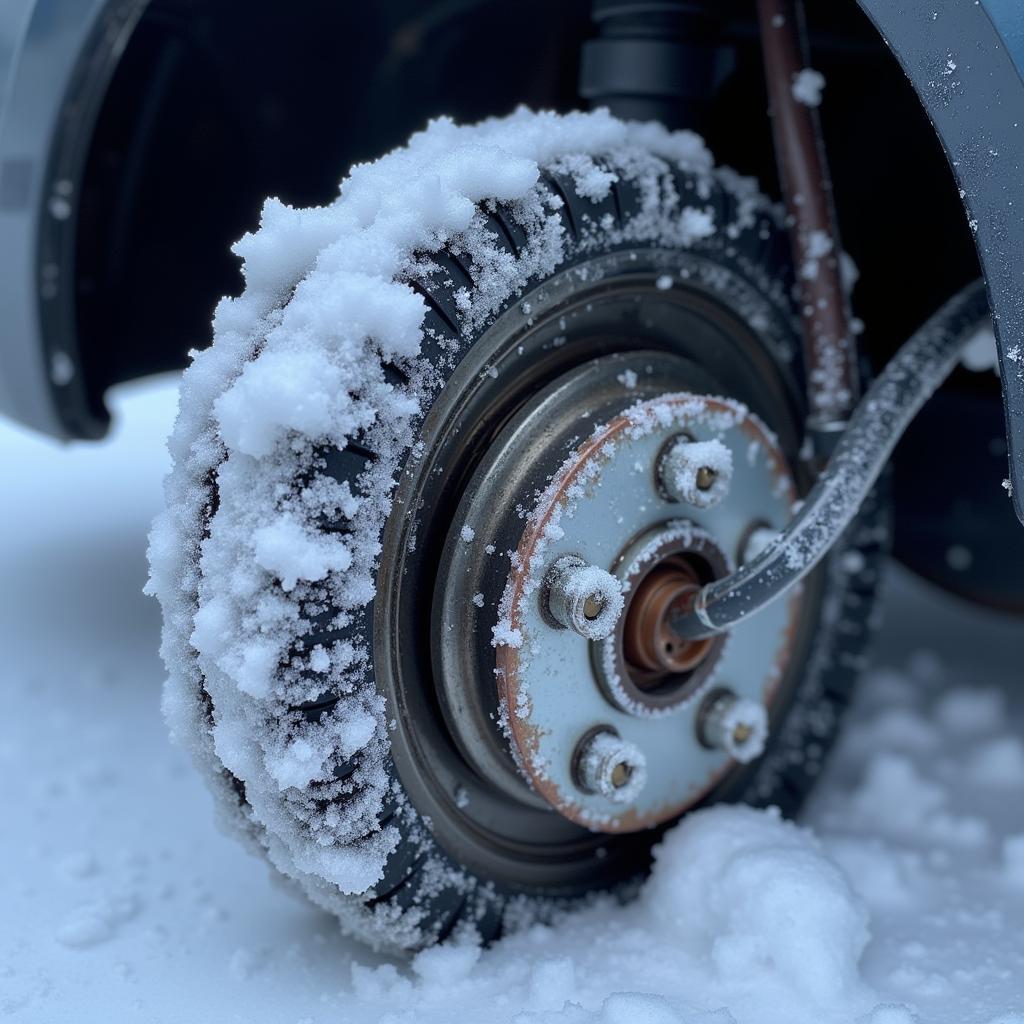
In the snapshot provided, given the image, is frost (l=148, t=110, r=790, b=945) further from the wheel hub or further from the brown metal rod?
the brown metal rod

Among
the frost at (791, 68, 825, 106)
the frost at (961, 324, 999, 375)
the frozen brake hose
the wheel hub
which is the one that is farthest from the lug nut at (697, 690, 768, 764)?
the frost at (791, 68, 825, 106)

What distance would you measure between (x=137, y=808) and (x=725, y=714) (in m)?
0.59

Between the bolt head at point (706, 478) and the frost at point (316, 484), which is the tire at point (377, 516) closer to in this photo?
the frost at point (316, 484)

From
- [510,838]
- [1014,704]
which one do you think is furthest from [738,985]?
[1014,704]

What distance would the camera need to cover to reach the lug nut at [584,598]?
2.54 ft

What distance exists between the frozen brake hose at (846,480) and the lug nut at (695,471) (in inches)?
2.4

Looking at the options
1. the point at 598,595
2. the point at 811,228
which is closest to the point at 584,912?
the point at 598,595

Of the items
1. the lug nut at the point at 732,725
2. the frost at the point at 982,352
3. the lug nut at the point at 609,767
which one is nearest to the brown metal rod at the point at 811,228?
the frost at the point at 982,352

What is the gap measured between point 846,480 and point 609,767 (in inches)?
11.5

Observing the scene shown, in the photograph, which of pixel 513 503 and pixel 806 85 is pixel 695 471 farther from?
pixel 806 85

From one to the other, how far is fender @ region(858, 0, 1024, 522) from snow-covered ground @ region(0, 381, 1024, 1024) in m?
0.41

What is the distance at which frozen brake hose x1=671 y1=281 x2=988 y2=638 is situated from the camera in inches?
33.4

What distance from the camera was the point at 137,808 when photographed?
1115 millimetres

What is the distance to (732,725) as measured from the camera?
949 millimetres
